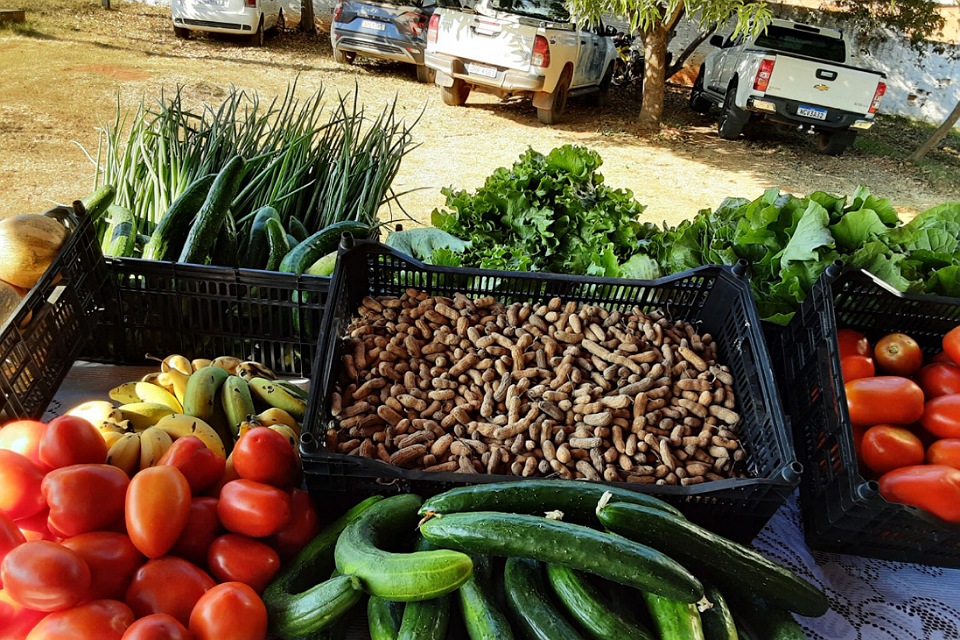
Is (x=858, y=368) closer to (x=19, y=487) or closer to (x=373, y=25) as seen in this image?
(x=19, y=487)

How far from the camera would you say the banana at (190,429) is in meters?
1.44

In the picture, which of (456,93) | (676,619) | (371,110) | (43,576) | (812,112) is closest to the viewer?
(43,576)

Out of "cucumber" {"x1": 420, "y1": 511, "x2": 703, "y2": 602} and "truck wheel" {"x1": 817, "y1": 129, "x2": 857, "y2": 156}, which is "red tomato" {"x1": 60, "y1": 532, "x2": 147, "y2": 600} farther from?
"truck wheel" {"x1": 817, "y1": 129, "x2": 857, "y2": 156}

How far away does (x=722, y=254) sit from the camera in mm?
2119

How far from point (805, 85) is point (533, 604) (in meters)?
9.71

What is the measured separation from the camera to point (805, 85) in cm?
888

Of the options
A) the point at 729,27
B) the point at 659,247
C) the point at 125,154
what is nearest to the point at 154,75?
the point at 125,154

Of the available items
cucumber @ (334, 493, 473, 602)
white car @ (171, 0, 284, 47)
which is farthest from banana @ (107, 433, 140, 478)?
white car @ (171, 0, 284, 47)

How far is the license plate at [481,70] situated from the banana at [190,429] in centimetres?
798

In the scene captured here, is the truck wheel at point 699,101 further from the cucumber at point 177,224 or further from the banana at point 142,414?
the banana at point 142,414

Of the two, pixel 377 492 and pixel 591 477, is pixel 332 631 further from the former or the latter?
pixel 591 477

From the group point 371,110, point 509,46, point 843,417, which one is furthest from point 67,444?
point 509,46

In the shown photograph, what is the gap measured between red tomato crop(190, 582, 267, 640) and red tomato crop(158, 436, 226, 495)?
267 millimetres

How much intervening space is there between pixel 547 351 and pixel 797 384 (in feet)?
2.31
